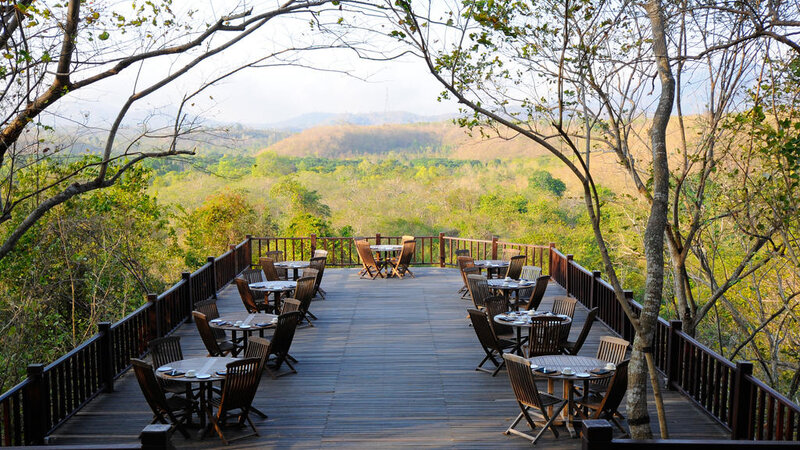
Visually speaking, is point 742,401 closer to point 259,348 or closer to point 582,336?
point 582,336

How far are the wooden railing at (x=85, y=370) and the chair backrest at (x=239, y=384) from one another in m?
1.39

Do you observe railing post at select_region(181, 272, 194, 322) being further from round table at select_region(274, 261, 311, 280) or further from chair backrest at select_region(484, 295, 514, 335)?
chair backrest at select_region(484, 295, 514, 335)

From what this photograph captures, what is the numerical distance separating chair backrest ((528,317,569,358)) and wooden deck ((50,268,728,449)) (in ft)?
1.73

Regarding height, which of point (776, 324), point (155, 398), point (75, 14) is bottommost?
point (776, 324)

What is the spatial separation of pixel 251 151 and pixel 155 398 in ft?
163

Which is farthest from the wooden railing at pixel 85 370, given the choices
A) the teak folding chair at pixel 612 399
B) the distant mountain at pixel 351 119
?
the distant mountain at pixel 351 119

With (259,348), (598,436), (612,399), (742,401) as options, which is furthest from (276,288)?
(598,436)

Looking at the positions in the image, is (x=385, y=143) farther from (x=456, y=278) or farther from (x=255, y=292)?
(x=255, y=292)

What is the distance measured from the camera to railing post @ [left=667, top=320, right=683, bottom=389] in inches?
273

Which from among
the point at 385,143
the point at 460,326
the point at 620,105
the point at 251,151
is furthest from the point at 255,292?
the point at 385,143

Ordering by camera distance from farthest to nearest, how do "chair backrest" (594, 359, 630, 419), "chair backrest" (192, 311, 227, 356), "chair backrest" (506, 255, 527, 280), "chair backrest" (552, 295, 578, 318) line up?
"chair backrest" (506, 255, 527, 280)
"chair backrest" (552, 295, 578, 318)
"chair backrest" (192, 311, 227, 356)
"chair backrest" (594, 359, 630, 419)

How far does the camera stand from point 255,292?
10.4 meters

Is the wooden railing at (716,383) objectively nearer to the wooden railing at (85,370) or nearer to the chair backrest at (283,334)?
the chair backrest at (283,334)

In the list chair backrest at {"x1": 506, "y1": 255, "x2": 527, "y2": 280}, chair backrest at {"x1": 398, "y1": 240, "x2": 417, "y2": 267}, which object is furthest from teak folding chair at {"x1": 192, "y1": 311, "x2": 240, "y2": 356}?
chair backrest at {"x1": 398, "y1": 240, "x2": 417, "y2": 267}
